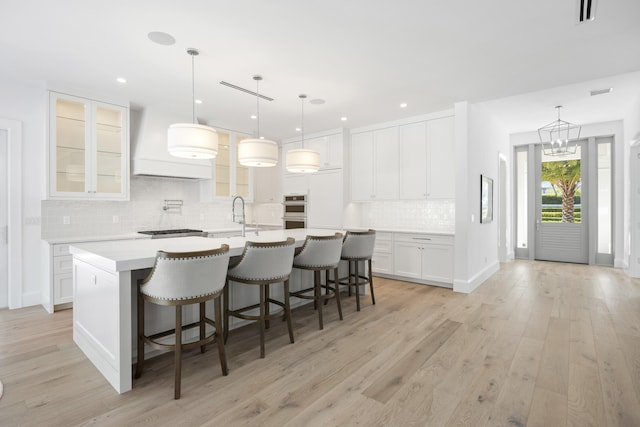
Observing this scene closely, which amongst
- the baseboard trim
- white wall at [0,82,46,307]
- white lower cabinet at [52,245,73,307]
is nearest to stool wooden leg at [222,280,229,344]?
white lower cabinet at [52,245,73,307]

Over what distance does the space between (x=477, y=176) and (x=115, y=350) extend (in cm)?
501

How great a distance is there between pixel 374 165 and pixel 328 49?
2909 millimetres

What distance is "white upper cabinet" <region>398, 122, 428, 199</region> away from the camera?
5230 mm

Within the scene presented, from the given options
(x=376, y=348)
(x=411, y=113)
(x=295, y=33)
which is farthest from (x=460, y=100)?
(x=376, y=348)

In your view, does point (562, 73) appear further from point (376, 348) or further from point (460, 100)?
point (376, 348)

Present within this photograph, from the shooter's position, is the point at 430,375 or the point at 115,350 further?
the point at 430,375

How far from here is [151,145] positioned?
4.77 m

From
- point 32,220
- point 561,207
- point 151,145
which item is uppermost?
point 151,145

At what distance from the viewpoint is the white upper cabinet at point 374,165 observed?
5.57 meters

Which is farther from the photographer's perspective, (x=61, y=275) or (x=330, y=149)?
(x=330, y=149)

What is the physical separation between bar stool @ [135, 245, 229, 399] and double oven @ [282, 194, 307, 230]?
4.11 meters

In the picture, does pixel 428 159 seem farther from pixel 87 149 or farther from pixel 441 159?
pixel 87 149

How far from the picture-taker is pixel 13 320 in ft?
11.7

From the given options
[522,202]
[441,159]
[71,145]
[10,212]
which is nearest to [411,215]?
[441,159]
